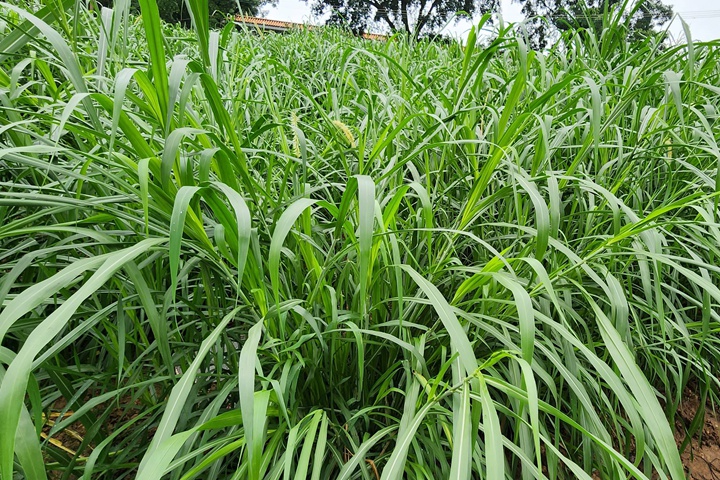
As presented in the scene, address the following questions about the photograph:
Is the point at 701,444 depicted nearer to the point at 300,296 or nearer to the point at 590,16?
the point at 300,296

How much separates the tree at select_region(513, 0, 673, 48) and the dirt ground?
1017 millimetres

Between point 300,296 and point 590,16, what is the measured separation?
5.69ft

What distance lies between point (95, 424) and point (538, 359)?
734 mm

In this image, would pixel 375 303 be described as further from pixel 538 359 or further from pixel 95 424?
pixel 95 424

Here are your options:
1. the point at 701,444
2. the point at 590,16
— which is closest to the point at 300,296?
the point at 701,444

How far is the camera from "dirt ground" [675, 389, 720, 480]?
1.01 m

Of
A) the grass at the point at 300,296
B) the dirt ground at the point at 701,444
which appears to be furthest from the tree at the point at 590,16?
the dirt ground at the point at 701,444

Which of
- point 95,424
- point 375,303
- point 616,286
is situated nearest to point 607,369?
point 616,286

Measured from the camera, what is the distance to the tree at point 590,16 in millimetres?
1274

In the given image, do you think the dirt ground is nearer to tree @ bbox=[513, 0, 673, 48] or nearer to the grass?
the grass

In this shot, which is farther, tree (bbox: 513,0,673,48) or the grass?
tree (bbox: 513,0,673,48)

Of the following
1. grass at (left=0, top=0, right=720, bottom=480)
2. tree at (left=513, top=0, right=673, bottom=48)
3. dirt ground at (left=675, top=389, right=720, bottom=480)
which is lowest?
dirt ground at (left=675, top=389, right=720, bottom=480)

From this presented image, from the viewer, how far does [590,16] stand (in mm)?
1755

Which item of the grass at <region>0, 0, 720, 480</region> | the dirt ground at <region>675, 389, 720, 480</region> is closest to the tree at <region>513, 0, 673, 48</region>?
the grass at <region>0, 0, 720, 480</region>
